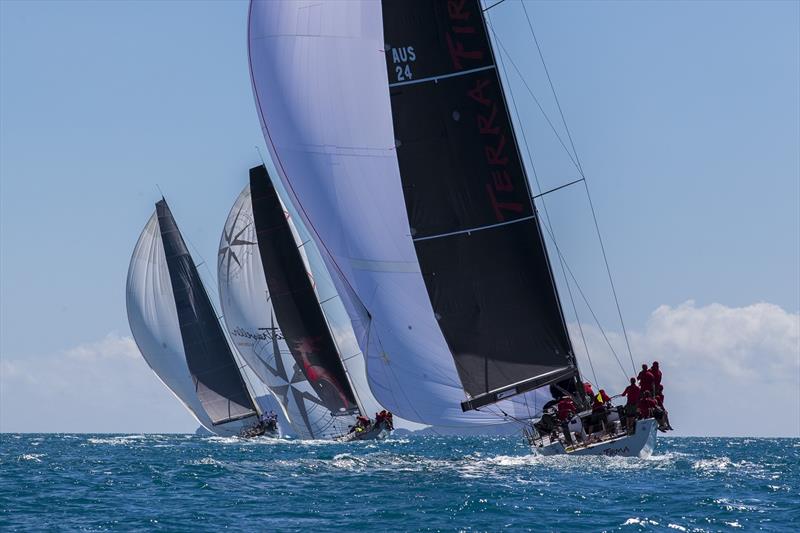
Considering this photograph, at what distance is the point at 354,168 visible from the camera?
27656mm

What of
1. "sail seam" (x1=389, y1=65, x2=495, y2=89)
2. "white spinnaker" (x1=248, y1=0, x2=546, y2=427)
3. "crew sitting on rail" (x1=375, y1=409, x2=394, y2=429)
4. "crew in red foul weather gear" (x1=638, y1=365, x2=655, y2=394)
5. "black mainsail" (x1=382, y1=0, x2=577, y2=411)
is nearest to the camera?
"white spinnaker" (x1=248, y1=0, x2=546, y2=427)

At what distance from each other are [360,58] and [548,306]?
7.05 m

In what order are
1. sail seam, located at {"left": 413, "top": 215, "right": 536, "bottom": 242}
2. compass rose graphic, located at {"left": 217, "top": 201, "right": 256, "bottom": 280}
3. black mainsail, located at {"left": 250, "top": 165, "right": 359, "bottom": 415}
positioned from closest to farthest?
sail seam, located at {"left": 413, "top": 215, "right": 536, "bottom": 242} → black mainsail, located at {"left": 250, "top": 165, "right": 359, "bottom": 415} → compass rose graphic, located at {"left": 217, "top": 201, "right": 256, "bottom": 280}

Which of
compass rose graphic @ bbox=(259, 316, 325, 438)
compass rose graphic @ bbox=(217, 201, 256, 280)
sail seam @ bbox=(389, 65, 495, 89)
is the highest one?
compass rose graphic @ bbox=(217, 201, 256, 280)

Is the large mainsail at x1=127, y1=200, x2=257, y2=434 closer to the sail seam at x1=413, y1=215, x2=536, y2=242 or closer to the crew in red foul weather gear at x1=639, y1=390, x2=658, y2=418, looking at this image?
the sail seam at x1=413, y1=215, x2=536, y2=242

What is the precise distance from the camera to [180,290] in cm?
6062

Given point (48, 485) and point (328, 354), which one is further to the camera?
point (328, 354)

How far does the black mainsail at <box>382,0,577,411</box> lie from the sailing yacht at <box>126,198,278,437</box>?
3429 cm

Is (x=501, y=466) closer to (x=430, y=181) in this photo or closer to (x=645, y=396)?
(x=645, y=396)

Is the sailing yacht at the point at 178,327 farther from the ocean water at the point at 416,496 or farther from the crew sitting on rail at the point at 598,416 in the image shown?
the crew sitting on rail at the point at 598,416

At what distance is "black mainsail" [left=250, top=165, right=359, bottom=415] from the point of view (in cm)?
5600

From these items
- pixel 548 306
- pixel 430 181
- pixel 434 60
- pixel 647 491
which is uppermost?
pixel 434 60

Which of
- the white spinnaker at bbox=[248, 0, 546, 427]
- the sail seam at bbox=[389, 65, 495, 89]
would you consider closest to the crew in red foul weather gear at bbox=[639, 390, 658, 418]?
the white spinnaker at bbox=[248, 0, 546, 427]

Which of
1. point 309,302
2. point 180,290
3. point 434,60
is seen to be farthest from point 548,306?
point 180,290
